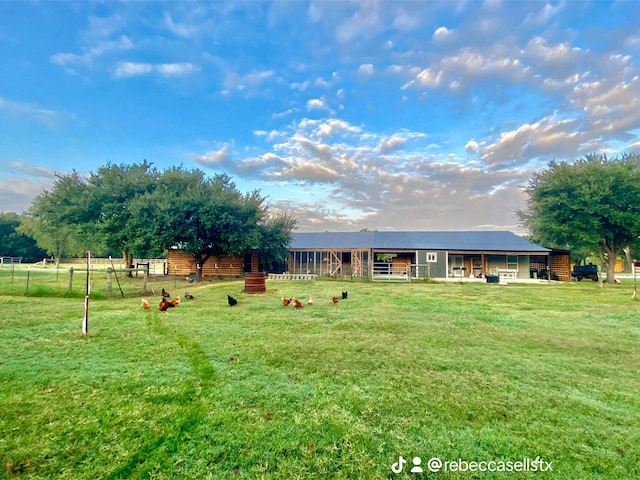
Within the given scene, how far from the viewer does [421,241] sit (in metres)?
26.4

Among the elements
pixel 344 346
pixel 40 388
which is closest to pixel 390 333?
pixel 344 346

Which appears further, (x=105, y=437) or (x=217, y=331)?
(x=217, y=331)

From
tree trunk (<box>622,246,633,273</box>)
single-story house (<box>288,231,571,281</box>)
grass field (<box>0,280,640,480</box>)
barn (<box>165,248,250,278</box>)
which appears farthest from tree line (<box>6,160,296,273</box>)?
tree trunk (<box>622,246,633,273</box>)

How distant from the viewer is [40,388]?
3451 mm

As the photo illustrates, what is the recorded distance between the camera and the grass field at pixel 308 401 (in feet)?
7.66

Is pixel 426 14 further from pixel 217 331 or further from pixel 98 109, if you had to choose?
pixel 98 109

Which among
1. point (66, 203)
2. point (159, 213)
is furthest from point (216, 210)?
point (66, 203)

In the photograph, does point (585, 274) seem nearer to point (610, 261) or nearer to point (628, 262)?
point (610, 261)

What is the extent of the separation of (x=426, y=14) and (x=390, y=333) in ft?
34.4

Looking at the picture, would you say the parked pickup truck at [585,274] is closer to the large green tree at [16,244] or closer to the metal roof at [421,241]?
the metal roof at [421,241]

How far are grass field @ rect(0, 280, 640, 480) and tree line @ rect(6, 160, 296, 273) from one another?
1227 centimetres

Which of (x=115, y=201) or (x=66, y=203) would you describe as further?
(x=66, y=203)

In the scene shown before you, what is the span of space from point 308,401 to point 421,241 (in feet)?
82.0

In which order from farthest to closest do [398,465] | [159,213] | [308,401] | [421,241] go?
[421,241] → [159,213] → [308,401] → [398,465]
